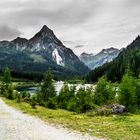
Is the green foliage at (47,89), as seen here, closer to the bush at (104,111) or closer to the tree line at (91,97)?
the tree line at (91,97)

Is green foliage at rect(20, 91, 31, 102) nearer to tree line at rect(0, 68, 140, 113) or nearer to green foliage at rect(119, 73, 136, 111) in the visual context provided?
tree line at rect(0, 68, 140, 113)

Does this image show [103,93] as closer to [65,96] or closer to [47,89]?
[65,96]

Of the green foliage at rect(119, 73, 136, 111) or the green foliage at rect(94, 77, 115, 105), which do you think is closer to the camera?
the green foliage at rect(119, 73, 136, 111)

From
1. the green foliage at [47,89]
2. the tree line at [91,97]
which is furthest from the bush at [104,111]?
the green foliage at [47,89]

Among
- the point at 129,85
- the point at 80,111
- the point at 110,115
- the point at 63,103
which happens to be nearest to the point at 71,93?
the point at 63,103

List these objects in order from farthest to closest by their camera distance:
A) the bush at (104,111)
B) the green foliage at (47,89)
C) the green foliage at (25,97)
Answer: the green foliage at (47,89) → the green foliage at (25,97) → the bush at (104,111)

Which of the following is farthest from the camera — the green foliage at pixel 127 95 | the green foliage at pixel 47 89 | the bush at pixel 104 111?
the green foliage at pixel 47 89

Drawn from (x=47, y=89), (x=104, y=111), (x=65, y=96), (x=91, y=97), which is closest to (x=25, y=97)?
(x=47, y=89)

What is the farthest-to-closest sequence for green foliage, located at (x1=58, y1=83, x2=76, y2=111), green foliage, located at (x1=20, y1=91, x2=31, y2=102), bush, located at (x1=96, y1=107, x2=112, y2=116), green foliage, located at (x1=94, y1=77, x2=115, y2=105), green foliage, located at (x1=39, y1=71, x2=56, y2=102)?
green foliage, located at (x1=39, y1=71, x2=56, y2=102)
green foliage, located at (x1=20, y1=91, x2=31, y2=102)
green foliage, located at (x1=94, y1=77, x2=115, y2=105)
green foliage, located at (x1=58, y1=83, x2=76, y2=111)
bush, located at (x1=96, y1=107, x2=112, y2=116)

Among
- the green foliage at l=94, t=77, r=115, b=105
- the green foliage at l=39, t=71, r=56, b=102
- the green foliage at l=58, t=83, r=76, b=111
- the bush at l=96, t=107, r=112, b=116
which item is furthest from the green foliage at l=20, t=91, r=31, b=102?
the bush at l=96, t=107, r=112, b=116

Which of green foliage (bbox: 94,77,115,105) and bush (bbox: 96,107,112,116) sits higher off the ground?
green foliage (bbox: 94,77,115,105)

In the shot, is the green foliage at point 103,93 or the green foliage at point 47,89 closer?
the green foliage at point 103,93

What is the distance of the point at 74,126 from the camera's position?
104ft

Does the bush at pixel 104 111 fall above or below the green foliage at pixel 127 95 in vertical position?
below
